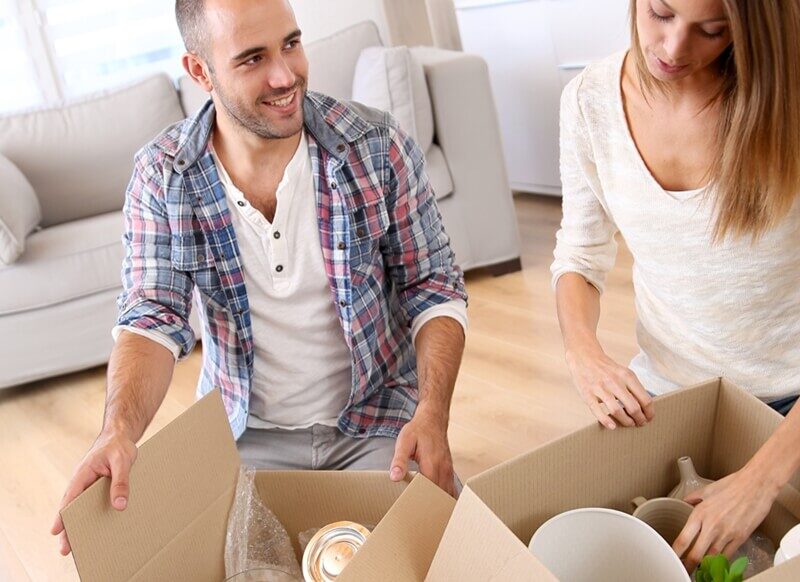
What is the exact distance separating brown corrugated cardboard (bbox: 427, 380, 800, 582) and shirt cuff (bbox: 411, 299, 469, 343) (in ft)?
1.62

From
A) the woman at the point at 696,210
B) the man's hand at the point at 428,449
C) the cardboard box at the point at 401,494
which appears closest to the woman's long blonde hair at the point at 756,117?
the woman at the point at 696,210

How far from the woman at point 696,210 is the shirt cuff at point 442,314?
0.54ft

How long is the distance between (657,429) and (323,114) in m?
0.75

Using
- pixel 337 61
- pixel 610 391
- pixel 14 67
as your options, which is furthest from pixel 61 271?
pixel 610 391

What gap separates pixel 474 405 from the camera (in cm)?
234

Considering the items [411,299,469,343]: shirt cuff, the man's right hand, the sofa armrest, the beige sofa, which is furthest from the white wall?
the man's right hand

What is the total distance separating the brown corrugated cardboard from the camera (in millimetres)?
726

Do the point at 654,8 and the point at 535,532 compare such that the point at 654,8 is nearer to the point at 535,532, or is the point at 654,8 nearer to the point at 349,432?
the point at 535,532

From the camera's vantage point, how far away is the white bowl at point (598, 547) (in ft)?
2.38

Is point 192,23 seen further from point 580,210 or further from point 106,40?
Result: point 106,40

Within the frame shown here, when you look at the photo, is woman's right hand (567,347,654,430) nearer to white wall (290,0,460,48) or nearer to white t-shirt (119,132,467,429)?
white t-shirt (119,132,467,429)

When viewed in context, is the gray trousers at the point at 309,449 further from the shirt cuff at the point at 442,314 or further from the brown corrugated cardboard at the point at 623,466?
the brown corrugated cardboard at the point at 623,466

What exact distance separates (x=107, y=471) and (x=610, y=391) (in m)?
0.49

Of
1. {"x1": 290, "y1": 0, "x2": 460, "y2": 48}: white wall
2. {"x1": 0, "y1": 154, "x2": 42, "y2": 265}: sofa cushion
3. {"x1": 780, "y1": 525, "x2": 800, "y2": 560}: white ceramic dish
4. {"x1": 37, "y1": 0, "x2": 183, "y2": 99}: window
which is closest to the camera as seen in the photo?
{"x1": 780, "y1": 525, "x2": 800, "y2": 560}: white ceramic dish
